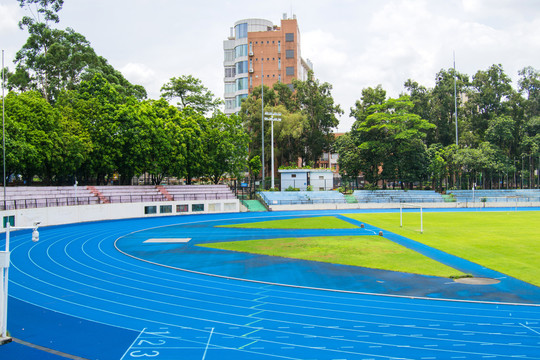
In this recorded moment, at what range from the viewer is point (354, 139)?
7806 centimetres

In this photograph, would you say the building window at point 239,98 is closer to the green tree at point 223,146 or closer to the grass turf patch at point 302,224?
the green tree at point 223,146

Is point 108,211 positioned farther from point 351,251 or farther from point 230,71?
point 230,71

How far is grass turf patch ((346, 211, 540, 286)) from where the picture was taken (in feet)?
73.5

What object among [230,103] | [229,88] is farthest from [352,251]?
[229,88]

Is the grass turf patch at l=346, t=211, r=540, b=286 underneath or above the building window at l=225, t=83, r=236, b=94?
underneath

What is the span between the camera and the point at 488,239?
105 ft

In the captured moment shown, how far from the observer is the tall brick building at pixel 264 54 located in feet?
308

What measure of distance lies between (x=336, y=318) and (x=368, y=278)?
20.2 feet

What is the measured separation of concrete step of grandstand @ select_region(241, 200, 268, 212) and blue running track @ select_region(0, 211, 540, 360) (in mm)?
36613

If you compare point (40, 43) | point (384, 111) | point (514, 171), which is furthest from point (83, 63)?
point (514, 171)

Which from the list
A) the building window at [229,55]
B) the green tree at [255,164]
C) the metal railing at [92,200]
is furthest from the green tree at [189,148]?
the building window at [229,55]

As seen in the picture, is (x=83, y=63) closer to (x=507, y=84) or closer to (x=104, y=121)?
(x=104, y=121)

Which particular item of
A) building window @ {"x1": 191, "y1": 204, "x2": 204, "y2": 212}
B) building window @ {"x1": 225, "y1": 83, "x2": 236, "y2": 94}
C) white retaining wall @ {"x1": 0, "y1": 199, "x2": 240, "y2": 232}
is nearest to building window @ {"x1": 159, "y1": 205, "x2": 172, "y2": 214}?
white retaining wall @ {"x1": 0, "y1": 199, "x2": 240, "y2": 232}

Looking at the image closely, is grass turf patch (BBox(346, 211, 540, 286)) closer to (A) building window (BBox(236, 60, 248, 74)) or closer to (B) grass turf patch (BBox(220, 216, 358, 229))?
(B) grass turf patch (BBox(220, 216, 358, 229))
